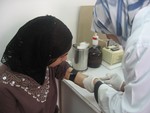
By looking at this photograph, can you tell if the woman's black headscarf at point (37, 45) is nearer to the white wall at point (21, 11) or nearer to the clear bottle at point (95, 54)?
the white wall at point (21, 11)

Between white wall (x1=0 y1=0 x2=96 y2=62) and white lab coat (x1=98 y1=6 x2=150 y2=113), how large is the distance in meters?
0.70

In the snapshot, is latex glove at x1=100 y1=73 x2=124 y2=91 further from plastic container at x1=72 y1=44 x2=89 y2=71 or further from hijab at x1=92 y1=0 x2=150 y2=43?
hijab at x1=92 y1=0 x2=150 y2=43

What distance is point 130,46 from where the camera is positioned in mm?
892

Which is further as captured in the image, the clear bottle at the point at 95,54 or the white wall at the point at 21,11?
the clear bottle at the point at 95,54

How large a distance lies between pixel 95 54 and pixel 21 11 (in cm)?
60

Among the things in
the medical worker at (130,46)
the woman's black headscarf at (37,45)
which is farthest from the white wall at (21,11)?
the medical worker at (130,46)

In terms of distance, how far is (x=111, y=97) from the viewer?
3.70 ft

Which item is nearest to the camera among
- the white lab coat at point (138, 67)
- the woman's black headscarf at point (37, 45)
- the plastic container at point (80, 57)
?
the white lab coat at point (138, 67)

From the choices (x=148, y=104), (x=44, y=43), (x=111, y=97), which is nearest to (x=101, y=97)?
(x=111, y=97)

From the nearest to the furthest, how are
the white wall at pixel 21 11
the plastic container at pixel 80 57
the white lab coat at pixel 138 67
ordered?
the white lab coat at pixel 138 67 < the white wall at pixel 21 11 < the plastic container at pixel 80 57

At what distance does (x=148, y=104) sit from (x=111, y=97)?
23 centimetres

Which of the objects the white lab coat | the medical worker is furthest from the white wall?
the white lab coat

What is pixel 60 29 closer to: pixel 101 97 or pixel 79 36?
pixel 101 97

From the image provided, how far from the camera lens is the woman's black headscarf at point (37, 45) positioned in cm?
111
